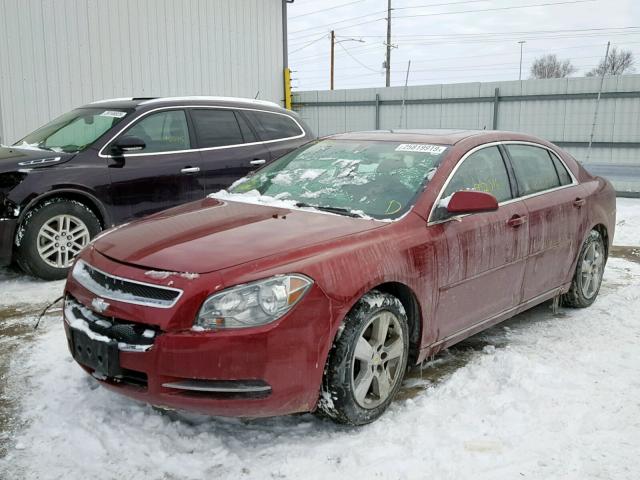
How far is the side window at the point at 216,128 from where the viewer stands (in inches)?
266

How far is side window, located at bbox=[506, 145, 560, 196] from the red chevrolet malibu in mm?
20

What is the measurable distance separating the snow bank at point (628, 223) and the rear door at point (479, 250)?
454cm

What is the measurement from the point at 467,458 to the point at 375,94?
12.9 m

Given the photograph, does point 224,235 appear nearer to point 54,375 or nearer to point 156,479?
point 156,479

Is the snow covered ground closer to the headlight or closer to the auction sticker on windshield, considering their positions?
the headlight

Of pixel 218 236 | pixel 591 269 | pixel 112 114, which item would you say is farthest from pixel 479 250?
pixel 112 114

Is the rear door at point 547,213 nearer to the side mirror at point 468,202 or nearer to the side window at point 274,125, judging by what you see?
the side mirror at point 468,202

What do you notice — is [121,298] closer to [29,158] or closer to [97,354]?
[97,354]

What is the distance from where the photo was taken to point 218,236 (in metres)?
3.13

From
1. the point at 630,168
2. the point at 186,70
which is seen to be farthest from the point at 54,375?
the point at 630,168

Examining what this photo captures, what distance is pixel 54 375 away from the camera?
12.0ft

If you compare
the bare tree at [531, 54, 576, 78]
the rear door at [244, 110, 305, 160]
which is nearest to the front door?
the rear door at [244, 110, 305, 160]

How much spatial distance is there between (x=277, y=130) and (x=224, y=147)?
0.83 meters

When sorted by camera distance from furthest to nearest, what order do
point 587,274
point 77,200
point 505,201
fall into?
1. point 77,200
2. point 587,274
3. point 505,201
